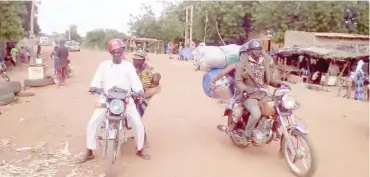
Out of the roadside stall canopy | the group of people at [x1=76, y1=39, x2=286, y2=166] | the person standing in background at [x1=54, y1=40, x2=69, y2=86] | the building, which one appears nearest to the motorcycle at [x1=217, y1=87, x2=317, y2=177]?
the group of people at [x1=76, y1=39, x2=286, y2=166]

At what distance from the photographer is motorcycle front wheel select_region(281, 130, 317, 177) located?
4.33 m

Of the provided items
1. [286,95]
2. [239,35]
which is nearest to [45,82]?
[286,95]

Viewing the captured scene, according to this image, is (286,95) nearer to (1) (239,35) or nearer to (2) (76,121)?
(2) (76,121)

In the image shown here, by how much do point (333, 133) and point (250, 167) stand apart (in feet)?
9.17

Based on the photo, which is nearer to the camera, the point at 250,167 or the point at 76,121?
the point at 250,167

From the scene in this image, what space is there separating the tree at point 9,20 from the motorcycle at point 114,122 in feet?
55.1

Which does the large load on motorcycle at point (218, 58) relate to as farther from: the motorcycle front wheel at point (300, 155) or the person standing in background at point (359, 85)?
the person standing in background at point (359, 85)

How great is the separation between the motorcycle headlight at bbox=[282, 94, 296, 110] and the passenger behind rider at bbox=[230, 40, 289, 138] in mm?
379

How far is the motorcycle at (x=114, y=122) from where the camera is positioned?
13.9 feet

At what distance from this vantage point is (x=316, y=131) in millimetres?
7027

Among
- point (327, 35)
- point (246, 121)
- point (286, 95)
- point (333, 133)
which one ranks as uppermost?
point (327, 35)

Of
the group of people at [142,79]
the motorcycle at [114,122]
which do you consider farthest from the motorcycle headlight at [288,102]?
the motorcycle at [114,122]

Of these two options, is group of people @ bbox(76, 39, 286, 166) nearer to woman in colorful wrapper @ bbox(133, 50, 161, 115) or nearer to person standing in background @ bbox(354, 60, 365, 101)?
woman in colorful wrapper @ bbox(133, 50, 161, 115)

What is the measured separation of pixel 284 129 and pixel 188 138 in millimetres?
1897
